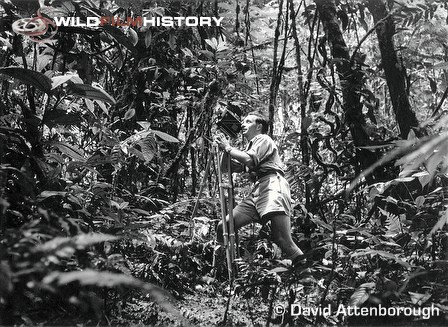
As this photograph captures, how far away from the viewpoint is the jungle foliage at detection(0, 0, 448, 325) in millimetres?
1619

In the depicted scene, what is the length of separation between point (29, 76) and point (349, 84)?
100 inches

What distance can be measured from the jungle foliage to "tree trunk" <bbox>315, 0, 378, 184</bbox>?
0.01 meters

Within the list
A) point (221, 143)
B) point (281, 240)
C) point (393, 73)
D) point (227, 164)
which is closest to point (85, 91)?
point (221, 143)

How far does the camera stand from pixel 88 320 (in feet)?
6.33

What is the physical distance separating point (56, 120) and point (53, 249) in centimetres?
136

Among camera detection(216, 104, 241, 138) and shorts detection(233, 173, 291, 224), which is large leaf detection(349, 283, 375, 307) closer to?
shorts detection(233, 173, 291, 224)

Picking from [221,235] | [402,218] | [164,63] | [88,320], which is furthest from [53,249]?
[164,63]

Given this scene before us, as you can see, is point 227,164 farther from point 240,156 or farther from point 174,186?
point 174,186

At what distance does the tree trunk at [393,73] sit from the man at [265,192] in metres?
1.16

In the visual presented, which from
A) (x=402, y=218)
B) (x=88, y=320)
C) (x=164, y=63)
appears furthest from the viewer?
(x=164, y=63)

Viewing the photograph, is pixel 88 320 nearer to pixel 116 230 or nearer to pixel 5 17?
pixel 116 230

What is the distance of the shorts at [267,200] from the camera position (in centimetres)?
323

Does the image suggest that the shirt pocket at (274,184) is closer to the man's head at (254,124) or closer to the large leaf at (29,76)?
the man's head at (254,124)

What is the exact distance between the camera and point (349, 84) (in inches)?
146
